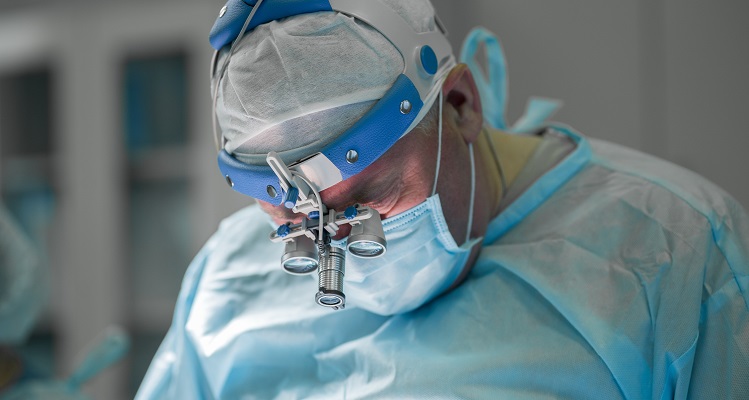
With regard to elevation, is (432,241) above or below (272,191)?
below

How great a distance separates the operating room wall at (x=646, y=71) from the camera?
83.5 inches

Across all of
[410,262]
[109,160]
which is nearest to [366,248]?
[410,262]

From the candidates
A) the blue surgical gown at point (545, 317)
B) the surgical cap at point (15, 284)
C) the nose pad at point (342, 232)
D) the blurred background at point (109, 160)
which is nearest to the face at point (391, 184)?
the nose pad at point (342, 232)

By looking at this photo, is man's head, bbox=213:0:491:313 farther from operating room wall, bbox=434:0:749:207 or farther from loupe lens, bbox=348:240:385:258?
operating room wall, bbox=434:0:749:207

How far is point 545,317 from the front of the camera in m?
1.19

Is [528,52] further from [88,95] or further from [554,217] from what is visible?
[88,95]

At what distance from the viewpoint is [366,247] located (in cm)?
104

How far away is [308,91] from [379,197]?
0.19 metres

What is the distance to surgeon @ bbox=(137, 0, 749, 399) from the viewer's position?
1.05 metres

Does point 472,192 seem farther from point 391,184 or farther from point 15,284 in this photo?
point 15,284

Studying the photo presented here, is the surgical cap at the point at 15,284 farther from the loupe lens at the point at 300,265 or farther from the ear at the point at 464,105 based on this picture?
the ear at the point at 464,105

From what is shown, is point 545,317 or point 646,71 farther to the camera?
point 646,71

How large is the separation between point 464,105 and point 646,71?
3.83 feet

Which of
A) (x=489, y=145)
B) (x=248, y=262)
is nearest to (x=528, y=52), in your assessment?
(x=489, y=145)
